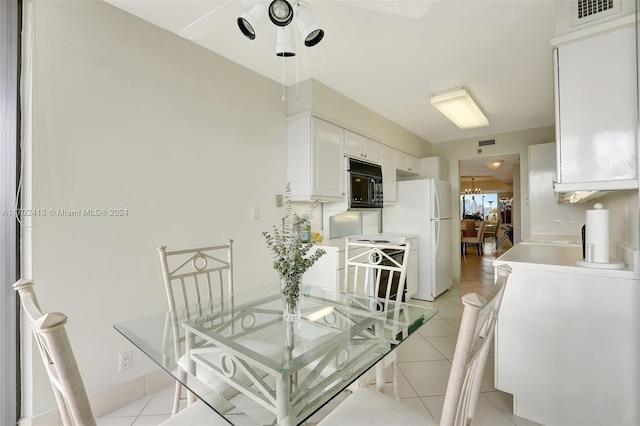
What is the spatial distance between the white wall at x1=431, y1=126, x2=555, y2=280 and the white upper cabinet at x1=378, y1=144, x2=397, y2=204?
1586 mm

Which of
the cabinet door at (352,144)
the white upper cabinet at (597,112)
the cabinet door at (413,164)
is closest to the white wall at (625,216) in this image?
the white upper cabinet at (597,112)

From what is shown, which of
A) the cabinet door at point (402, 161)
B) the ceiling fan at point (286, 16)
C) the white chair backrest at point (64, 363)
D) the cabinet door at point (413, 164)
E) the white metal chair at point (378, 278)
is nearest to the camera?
the white chair backrest at point (64, 363)

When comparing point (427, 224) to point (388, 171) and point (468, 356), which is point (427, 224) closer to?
point (388, 171)

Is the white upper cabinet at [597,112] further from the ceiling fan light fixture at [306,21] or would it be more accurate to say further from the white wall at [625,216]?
the ceiling fan light fixture at [306,21]

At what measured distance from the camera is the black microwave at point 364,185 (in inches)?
131

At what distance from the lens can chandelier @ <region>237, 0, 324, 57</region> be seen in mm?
1283

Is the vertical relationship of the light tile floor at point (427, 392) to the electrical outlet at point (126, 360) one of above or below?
below

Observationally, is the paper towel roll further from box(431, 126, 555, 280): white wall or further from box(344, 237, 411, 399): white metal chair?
box(431, 126, 555, 280): white wall

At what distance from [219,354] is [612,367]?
6.24ft

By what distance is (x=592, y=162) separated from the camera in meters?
1.53

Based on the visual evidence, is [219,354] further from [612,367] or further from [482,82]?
[482,82]

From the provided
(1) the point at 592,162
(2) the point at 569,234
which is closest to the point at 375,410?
(1) the point at 592,162

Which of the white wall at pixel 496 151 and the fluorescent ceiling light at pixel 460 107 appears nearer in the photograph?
the fluorescent ceiling light at pixel 460 107

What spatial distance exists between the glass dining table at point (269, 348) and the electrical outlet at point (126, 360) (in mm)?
671
